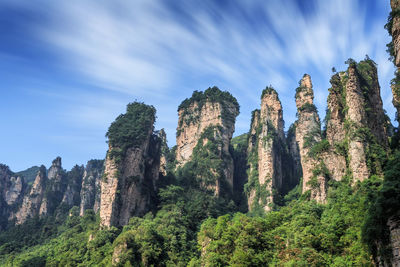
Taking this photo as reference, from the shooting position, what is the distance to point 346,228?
102 feet

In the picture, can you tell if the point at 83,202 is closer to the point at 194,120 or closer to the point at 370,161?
the point at 194,120

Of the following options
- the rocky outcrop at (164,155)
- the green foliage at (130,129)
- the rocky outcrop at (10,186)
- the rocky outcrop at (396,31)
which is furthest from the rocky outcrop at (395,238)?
the rocky outcrop at (10,186)

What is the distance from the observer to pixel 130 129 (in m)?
58.2

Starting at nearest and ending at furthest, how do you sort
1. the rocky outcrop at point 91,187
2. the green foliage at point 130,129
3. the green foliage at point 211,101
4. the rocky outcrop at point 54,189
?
the green foliage at point 130,129
the green foliage at point 211,101
the rocky outcrop at point 91,187
the rocky outcrop at point 54,189

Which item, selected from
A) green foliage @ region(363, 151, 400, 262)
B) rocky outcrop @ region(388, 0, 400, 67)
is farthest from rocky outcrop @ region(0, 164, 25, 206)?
rocky outcrop @ region(388, 0, 400, 67)

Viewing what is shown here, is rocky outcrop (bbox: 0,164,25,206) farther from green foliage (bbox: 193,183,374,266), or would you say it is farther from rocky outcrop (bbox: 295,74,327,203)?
green foliage (bbox: 193,183,374,266)

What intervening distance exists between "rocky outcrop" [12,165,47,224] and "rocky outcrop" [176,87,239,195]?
33.8 metres

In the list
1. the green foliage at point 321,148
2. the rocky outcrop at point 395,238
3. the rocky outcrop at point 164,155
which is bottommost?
the rocky outcrop at point 395,238

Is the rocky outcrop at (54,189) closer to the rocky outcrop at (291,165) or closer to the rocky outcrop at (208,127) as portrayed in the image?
the rocky outcrop at (208,127)

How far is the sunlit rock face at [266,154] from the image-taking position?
57406mm

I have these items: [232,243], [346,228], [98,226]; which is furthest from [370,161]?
[98,226]

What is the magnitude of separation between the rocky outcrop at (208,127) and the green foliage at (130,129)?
10.6 m

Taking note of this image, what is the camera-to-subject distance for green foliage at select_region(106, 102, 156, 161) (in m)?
56.5

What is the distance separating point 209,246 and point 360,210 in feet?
44.9
